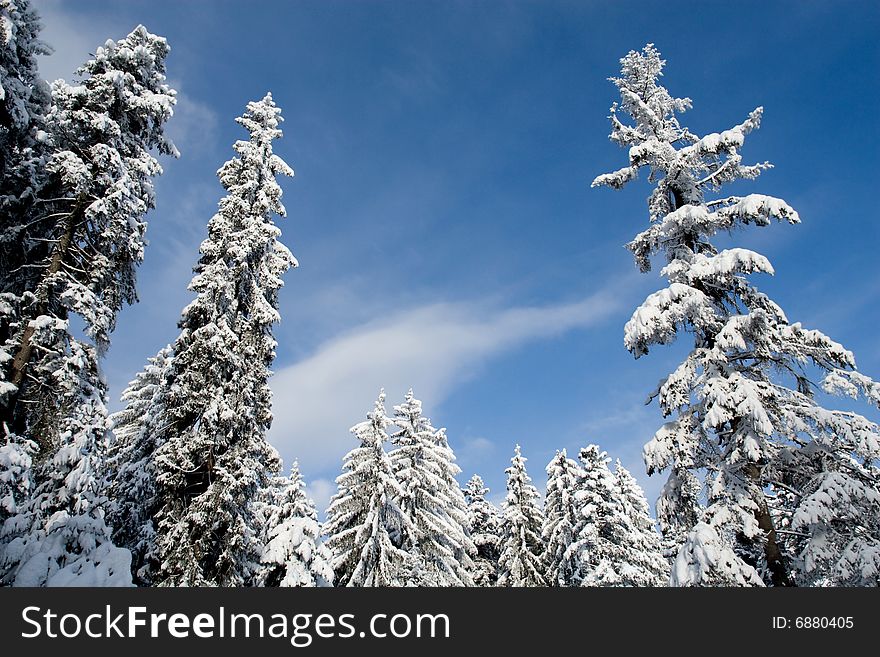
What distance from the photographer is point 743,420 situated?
1036cm

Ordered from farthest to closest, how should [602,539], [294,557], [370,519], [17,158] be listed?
1. [602,539]
2. [370,519]
3. [294,557]
4. [17,158]

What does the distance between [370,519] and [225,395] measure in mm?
11307

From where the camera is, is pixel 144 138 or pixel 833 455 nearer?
pixel 833 455

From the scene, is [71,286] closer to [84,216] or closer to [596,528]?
[84,216]

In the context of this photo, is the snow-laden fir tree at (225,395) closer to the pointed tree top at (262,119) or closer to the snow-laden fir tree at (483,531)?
the pointed tree top at (262,119)

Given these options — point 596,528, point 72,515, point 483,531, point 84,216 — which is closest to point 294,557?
point 72,515

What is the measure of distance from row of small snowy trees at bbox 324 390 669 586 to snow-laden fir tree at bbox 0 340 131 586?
14900mm

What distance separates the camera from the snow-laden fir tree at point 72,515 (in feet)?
28.6
